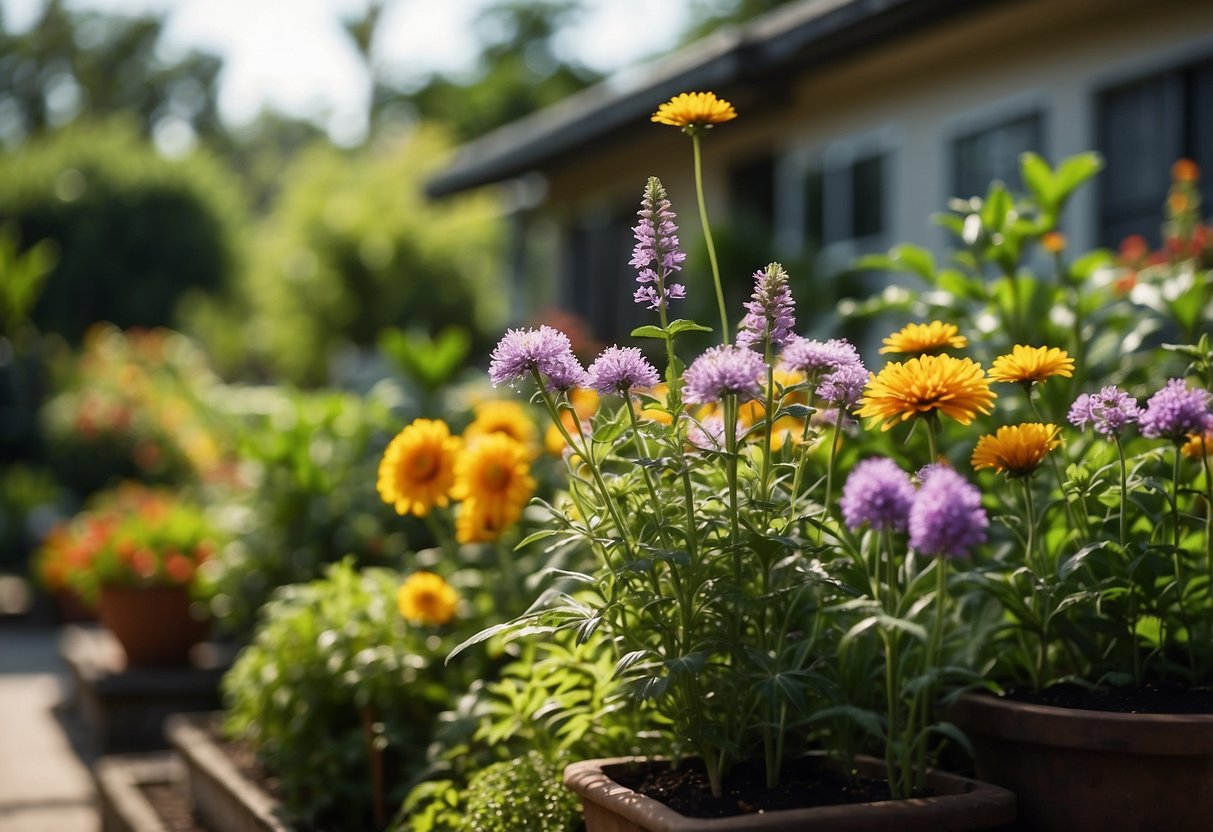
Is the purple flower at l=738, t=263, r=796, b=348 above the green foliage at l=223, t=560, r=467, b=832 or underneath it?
above

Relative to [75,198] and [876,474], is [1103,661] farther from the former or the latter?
[75,198]

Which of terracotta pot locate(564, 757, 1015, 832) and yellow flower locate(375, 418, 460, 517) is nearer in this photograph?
terracotta pot locate(564, 757, 1015, 832)

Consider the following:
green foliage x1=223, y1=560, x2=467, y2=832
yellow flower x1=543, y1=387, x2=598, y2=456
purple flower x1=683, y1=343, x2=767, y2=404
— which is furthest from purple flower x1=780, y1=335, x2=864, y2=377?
green foliage x1=223, y1=560, x2=467, y2=832

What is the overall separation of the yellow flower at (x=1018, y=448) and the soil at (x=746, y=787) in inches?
20.9

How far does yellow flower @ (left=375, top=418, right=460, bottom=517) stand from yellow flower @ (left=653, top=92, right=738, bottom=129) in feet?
3.40

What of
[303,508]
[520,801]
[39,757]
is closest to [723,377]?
[520,801]

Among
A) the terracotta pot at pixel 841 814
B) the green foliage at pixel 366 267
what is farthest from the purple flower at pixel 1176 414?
the green foliage at pixel 366 267

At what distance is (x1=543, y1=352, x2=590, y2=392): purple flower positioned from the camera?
1960 mm

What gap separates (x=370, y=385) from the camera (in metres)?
9.82

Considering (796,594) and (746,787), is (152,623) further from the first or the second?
(796,594)

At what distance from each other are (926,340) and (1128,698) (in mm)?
640

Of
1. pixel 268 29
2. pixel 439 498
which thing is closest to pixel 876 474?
pixel 439 498

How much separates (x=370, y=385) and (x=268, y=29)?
18.8 metres

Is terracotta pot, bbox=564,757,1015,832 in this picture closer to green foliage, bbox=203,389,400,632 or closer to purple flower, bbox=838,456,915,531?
purple flower, bbox=838,456,915,531
